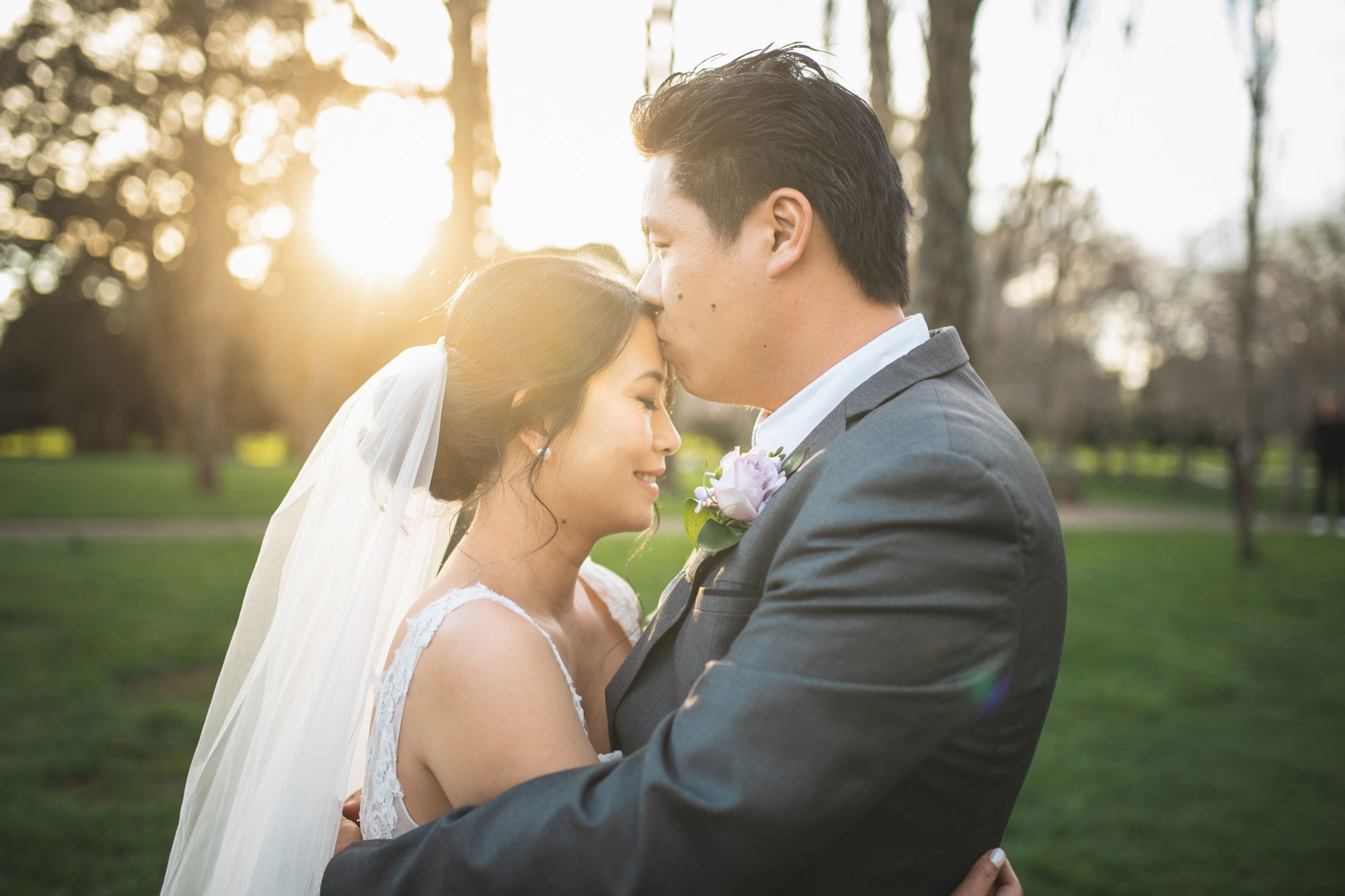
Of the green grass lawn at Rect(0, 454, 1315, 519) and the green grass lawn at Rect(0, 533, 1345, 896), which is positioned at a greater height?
the green grass lawn at Rect(0, 533, 1345, 896)

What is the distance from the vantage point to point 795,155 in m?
2.00

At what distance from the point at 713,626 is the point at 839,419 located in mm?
527

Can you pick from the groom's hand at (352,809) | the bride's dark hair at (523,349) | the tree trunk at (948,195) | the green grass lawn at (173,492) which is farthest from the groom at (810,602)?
the green grass lawn at (173,492)

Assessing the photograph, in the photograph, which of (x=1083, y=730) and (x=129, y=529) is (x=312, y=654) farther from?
(x=129, y=529)

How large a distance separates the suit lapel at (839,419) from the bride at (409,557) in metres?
0.18

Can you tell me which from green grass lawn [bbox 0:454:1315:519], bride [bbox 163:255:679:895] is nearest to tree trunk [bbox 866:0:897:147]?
bride [bbox 163:255:679:895]

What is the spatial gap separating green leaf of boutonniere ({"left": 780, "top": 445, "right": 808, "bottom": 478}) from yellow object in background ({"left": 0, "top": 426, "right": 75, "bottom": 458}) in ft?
138

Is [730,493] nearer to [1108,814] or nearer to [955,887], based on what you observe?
[955,887]

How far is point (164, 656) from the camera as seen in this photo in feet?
23.5

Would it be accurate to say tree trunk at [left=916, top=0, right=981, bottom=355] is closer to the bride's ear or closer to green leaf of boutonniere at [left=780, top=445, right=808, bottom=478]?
green leaf of boutonniere at [left=780, top=445, right=808, bottom=478]

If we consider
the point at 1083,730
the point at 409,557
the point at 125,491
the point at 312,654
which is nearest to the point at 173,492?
the point at 125,491

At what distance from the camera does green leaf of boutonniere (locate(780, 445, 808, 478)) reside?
1.83 m

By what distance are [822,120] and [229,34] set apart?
17.0 m

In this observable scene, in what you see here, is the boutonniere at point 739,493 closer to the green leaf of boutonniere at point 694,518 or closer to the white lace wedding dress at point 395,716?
the green leaf of boutonniere at point 694,518
